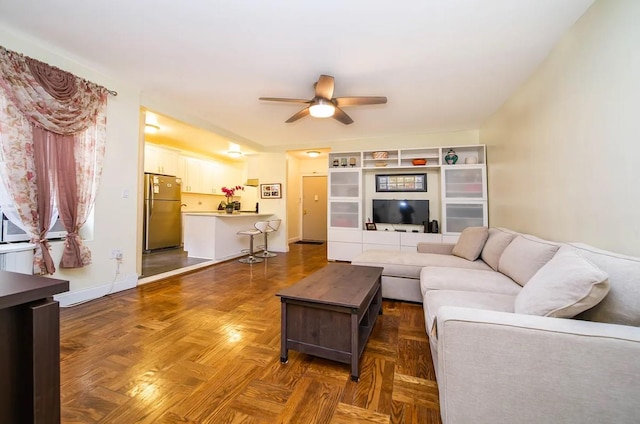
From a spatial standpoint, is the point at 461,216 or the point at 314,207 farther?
the point at 314,207

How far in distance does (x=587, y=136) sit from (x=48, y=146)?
4381mm

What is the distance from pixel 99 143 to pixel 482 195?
17.1 ft

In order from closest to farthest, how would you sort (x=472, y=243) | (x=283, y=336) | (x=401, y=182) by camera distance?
(x=283, y=336) → (x=472, y=243) → (x=401, y=182)

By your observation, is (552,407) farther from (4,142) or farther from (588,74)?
(4,142)

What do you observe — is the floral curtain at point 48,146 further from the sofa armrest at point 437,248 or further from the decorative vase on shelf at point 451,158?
the decorative vase on shelf at point 451,158

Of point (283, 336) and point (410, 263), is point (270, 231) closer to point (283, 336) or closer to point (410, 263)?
point (410, 263)

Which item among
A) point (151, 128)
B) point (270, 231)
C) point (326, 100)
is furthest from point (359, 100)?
point (151, 128)

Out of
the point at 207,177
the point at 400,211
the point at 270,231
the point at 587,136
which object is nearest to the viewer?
the point at 587,136

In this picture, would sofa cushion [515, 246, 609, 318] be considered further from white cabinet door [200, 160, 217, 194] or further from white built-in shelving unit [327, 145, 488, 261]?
white cabinet door [200, 160, 217, 194]

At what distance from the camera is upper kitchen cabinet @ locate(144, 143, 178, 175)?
17.5 ft

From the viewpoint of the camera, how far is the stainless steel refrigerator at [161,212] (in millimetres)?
Result: 5312

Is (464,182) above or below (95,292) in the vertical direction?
above

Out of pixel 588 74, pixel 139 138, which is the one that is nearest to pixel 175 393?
pixel 139 138

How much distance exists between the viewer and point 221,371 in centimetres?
159
